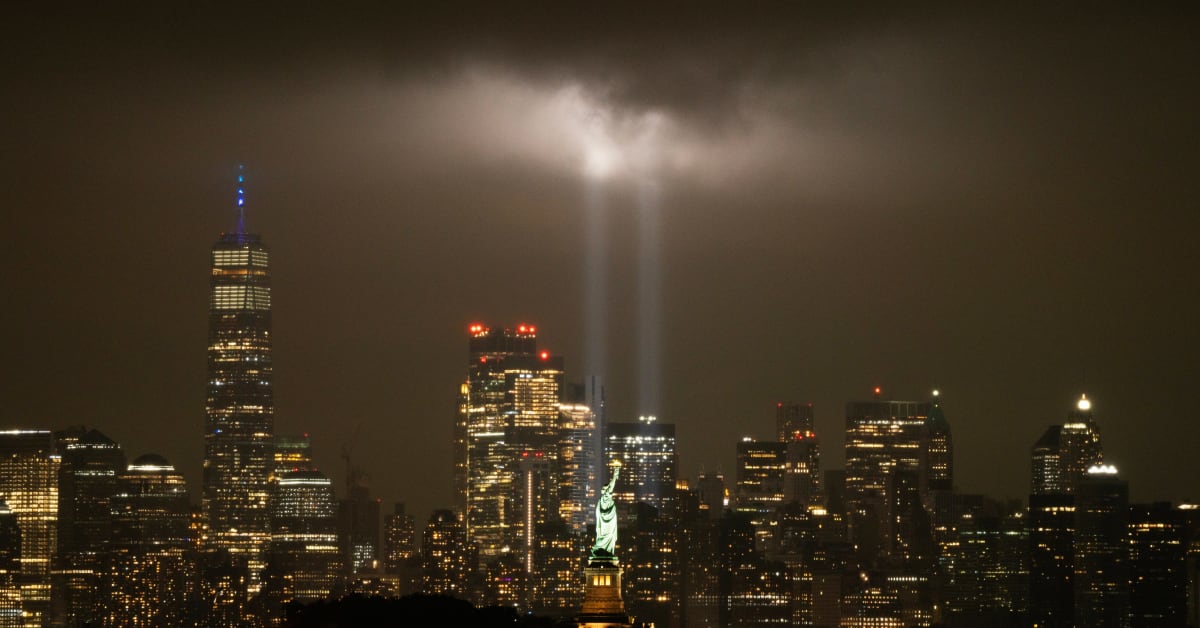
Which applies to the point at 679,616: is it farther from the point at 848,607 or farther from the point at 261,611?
the point at 261,611

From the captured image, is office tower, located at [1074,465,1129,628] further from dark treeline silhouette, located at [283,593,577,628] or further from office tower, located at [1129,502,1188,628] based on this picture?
dark treeline silhouette, located at [283,593,577,628]

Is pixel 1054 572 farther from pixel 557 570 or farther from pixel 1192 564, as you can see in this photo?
pixel 557 570

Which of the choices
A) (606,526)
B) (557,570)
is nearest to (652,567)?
(557,570)

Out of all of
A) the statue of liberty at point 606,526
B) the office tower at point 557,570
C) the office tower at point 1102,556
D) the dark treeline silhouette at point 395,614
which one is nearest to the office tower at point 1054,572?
the office tower at point 1102,556

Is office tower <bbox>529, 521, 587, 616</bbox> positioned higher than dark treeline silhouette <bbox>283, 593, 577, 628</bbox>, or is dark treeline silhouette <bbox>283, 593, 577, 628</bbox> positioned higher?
office tower <bbox>529, 521, 587, 616</bbox>

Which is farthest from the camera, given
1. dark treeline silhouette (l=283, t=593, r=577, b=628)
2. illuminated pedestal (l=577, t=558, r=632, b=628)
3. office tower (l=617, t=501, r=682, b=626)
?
office tower (l=617, t=501, r=682, b=626)

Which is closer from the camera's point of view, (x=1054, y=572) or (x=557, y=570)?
(x=557, y=570)

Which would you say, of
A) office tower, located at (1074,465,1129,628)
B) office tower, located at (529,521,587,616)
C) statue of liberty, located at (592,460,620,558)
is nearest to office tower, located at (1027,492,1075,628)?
office tower, located at (1074,465,1129,628)
